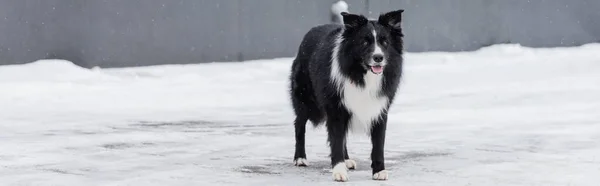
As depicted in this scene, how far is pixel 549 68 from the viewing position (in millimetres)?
18828

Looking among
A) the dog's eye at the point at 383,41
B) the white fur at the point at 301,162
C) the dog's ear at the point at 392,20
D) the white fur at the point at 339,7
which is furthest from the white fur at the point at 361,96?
the white fur at the point at 339,7

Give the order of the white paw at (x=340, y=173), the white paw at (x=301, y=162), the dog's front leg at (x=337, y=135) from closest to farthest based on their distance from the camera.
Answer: the white paw at (x=340, y=173), the dog's front leg at (x=337, y=135), the white paw at (x=301, y=162)

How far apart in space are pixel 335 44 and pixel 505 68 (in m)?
11.4

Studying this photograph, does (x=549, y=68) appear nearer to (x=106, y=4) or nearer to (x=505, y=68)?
(x=505, y=68)

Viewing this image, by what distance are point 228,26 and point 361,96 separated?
10145 mm

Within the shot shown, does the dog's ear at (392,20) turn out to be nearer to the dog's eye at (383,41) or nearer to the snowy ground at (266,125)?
the dog's eye at (383,41)

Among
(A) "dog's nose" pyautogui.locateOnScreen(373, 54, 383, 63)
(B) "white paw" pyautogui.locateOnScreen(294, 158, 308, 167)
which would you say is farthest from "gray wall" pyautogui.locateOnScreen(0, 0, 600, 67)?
(A) "dog's nose" pyautogui.locateOnScreen(373, 54, 383, 63)

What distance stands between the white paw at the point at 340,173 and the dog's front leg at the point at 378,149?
230 millimetres

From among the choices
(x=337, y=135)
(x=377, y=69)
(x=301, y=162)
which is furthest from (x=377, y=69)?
(x=301, y=162)

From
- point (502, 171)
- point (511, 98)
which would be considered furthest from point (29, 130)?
point (511, 98)

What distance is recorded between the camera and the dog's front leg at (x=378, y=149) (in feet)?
26.7

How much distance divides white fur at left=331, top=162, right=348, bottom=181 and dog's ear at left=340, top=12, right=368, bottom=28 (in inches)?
40.3

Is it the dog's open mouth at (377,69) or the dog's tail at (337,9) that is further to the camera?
the dog's tail at (337,9)

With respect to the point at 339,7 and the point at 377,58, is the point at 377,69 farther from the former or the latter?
the point at 339,7
